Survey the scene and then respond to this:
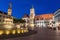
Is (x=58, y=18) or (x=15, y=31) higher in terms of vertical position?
(x=58, y=18)

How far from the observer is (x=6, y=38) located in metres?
21.2

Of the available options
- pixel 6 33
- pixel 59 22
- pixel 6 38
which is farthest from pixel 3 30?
pixel 59 22

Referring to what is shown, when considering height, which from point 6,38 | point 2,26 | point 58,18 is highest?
point 58,18

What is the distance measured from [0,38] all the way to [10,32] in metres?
3.35

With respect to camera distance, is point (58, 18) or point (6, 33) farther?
point (58, 18)

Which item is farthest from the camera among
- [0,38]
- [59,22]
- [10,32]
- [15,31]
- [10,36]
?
[59,22]

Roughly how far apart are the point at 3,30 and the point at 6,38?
2.19m

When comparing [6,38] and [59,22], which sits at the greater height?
[59,22]

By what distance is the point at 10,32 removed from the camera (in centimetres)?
2398

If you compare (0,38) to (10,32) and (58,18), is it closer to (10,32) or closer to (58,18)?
(10,32)

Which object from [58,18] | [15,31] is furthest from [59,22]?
[15,31]

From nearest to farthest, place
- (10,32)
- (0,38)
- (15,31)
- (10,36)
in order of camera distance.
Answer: (0,38)
(10,36)
(10,32)
(15,31)

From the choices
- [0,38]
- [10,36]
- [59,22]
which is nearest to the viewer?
[0,38]

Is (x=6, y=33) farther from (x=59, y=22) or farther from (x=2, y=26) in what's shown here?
(x=59, y=22)
